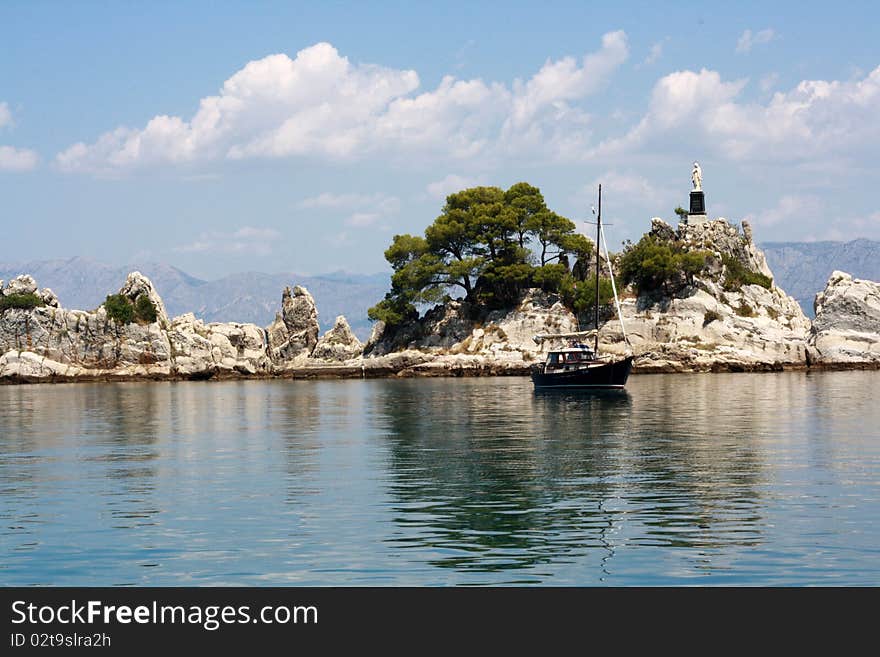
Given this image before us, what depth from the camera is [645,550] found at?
21359mm

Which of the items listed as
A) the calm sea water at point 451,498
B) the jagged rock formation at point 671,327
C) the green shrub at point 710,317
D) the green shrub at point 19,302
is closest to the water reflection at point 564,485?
the calm sea water at point 451,498

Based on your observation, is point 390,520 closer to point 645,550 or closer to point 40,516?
point 645,550

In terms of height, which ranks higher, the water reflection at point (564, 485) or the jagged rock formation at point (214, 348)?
the jagged rock formation at point (214, 348)

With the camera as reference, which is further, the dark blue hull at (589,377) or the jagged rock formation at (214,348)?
the jagged rock formation at (214,348)

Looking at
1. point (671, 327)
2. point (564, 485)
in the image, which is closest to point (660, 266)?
point (671, 327)

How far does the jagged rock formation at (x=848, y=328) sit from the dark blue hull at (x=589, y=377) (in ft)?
122

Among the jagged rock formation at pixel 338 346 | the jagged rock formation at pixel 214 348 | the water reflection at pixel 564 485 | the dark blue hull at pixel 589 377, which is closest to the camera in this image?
the water reflection at pixel 564 485

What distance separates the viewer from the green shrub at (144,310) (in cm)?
11675

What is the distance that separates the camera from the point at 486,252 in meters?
124

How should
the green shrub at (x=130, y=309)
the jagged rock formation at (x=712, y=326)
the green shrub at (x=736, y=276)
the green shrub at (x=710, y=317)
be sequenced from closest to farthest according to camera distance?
the jagged rock formation at (x=712, y=326)
the green shrub at (x=710, y=317)
the green shrub at (x=736, y=276)
the green shrub at (x=130, y=309)

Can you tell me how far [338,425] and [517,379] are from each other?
5216 centimetres

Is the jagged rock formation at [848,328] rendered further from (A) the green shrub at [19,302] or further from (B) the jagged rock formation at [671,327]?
(A) the green shrub at [19,302]

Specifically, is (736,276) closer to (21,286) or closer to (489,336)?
(489,336)
